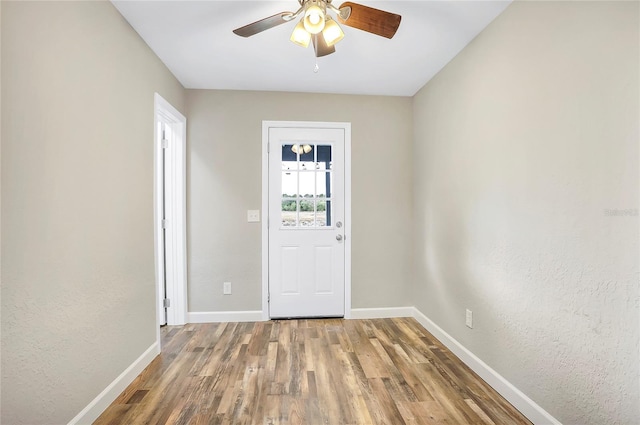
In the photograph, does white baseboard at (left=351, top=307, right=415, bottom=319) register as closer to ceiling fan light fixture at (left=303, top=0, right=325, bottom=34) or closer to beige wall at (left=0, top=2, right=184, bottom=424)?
beige wall at (left=0, top=2, right=184, bottom=424)

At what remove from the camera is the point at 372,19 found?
165 cm

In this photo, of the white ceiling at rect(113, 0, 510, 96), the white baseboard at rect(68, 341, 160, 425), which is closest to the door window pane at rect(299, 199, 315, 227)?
the white ceiling at rect(113, 0, 510, 96)

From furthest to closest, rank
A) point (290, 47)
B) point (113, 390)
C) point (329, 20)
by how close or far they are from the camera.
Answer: point (290, 47), point (113, 390), point (329, 20)

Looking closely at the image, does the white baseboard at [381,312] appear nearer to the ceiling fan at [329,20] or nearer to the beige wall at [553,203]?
the beige wall at [553,203]

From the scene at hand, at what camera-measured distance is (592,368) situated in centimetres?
140

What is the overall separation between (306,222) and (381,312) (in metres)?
1.27

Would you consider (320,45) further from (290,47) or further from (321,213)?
(321,213)

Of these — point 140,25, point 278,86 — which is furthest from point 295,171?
point 140,25

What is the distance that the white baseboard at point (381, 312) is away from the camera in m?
3.37

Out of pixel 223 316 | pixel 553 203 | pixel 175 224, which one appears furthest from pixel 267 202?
pixel 553 203

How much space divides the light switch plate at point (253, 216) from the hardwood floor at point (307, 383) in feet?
3.58

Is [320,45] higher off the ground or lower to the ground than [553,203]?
higher

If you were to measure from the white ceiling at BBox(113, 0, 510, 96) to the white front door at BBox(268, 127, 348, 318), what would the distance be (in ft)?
1.97

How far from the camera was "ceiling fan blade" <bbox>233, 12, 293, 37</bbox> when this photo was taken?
168cm
